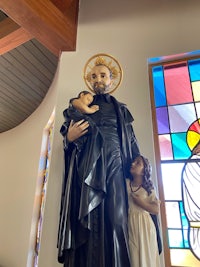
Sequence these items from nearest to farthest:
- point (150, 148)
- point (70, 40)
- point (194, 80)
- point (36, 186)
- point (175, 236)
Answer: point (175, 236) → point (150, 148) → point (194, 80) → point (70, 40) → point (36, 186)

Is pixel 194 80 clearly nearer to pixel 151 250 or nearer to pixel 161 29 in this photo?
pixel 161 29

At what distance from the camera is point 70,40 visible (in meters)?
1.99

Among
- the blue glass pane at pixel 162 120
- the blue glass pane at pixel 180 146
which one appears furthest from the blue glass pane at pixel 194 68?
the blue glass pane at pixel 180 146

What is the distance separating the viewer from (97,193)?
1.16 metres

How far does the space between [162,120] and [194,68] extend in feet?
1.74

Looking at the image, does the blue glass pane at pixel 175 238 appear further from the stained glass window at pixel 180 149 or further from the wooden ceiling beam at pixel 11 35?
the wooden ceiling beam at pixel 11 35

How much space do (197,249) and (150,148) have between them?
26.4 inches

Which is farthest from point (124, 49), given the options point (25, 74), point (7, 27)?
point (25, 74)

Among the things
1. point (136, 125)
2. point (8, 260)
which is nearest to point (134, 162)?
point (136, 125)

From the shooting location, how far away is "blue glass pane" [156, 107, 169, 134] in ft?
5.64

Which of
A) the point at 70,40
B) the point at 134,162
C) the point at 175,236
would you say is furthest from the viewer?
the point at 70,40

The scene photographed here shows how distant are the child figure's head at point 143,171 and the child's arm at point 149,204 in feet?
0.15

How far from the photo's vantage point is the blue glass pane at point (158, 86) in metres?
1.81

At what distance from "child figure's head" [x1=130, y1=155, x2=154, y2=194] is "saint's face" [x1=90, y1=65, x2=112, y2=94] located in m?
0.49
